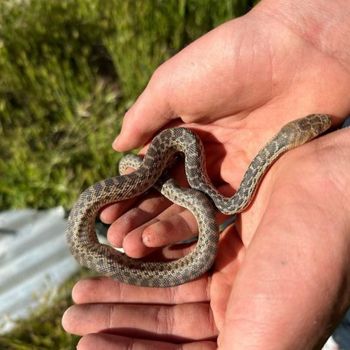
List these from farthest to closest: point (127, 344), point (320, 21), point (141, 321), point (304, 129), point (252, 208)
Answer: point (320, 21), point (252, 208), point (304, 129), point (141, 321), point (127, 344)

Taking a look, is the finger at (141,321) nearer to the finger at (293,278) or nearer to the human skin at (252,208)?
the human skin at (252,208)

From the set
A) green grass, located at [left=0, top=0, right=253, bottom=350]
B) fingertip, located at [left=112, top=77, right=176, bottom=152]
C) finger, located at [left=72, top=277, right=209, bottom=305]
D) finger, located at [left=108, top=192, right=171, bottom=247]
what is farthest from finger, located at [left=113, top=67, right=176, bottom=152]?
finger, located at [left=72, top=277, right=209, bottom=305]

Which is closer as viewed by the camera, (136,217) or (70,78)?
(136,217)

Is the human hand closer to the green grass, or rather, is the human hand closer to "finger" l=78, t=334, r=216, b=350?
"finger" l=78, t=334, r=216, b=350

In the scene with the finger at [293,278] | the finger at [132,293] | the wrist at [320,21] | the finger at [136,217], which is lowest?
the finger at [132,293]

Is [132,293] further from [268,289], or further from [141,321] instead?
[268,289]

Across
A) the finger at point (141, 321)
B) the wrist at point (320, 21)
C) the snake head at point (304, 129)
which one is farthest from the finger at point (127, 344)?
the wrist at point (320, 21)

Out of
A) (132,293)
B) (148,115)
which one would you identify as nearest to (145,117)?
(148,115)

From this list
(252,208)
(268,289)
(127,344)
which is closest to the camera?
(268,289)
